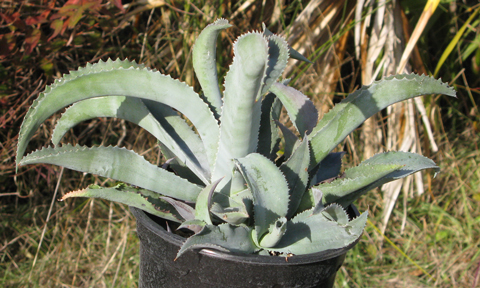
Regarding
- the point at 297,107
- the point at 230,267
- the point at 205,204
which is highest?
the point at 297,107

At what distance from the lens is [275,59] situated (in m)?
0.50

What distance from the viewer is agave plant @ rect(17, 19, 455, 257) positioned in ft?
1.94

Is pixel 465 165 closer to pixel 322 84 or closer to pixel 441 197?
pixel 441 197

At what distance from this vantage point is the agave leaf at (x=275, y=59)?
49 cm

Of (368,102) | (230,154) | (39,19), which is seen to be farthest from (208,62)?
(39,19)

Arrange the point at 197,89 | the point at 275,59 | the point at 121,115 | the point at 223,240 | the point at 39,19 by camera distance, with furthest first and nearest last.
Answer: the point at 197,89 → the point at 39,19 → the point at 121,115 → the point at 223,240 → the point at 275,59

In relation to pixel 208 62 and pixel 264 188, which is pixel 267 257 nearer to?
pixel 264 188

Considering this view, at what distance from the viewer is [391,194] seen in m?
1.63

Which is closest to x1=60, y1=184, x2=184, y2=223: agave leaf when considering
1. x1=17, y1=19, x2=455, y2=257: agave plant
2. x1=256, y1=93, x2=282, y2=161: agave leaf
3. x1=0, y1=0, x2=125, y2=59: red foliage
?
x1=17, y1=19, x2=455, y2=257: agave plant

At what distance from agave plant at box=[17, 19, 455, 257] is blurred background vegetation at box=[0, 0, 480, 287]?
693 millimetres

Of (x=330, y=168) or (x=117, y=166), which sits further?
(x=330, y=168)

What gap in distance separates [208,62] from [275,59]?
0.23 metres

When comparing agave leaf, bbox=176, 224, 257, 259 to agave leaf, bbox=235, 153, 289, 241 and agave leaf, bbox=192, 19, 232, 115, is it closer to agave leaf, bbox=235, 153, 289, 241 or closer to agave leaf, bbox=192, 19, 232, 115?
agave leaf, bbox=235, 153, 289, 241

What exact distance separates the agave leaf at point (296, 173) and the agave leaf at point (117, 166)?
0.55ft
